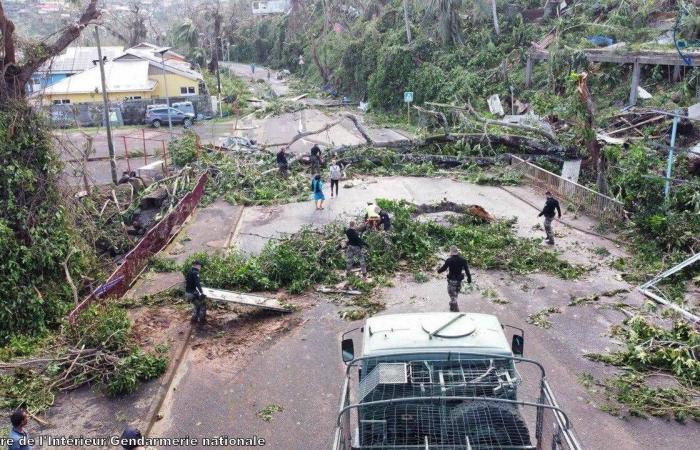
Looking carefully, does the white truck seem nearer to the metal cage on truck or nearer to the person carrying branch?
the metal cage on truck

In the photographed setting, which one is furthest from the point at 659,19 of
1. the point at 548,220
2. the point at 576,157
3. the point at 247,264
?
the point at 247,264

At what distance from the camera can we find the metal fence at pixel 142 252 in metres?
12.6

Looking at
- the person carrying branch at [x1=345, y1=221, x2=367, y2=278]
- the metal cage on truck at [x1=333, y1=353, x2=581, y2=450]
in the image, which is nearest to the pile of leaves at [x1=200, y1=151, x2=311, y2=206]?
the person carrying branch at [x1=345, y1=221, x2=367, y2=278]

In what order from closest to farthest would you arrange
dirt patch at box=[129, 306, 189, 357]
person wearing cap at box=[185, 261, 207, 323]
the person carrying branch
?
dirt patch at box=[129, 306, 189, 357], person wearing cap at box=[185, 261, 207, 323], the person carrying branch

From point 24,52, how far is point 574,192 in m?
15.7

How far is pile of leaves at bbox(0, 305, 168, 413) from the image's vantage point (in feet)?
30.9

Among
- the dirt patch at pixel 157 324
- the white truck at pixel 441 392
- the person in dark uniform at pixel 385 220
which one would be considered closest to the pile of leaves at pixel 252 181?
the person in dark uniform at pixel 385 220

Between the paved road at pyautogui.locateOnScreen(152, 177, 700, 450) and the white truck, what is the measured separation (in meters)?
2.49

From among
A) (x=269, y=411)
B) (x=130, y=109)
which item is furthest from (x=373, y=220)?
(x=130, y=109)

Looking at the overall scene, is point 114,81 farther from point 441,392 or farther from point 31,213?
point 441,392

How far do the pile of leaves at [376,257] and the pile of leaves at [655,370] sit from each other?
3.32 meters

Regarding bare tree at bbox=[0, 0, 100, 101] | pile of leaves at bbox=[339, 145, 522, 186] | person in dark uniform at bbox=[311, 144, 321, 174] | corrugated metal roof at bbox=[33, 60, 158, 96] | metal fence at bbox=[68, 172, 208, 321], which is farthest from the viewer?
corrugated metal roof at bbox=[33, 60, 158, 96]

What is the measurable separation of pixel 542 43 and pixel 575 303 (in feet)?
90.4

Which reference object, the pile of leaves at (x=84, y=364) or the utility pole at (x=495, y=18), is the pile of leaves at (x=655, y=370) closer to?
the pile of leaves at (x=84, y=364)
